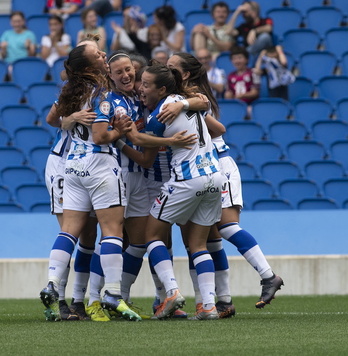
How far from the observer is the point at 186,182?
670 centimetres

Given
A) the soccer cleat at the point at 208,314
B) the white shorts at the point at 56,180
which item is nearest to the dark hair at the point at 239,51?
the white shorts at the point at 56,180

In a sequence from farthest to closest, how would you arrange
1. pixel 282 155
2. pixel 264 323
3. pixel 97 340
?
pixel 282 155 < pixel 264 323 < pixel 97 340

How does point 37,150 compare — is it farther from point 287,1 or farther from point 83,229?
point 83,229

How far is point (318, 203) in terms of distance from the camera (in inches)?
465

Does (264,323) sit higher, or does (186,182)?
(186,182)

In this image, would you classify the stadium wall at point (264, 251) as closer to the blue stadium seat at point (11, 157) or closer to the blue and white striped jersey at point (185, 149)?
the blue stadium seat at point (11, 157)

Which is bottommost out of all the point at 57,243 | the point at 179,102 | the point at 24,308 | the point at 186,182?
→ the point at 24,308

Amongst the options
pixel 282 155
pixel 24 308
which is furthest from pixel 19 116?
pixel 24 308

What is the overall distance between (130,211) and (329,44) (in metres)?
8.34

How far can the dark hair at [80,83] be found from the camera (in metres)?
6.82

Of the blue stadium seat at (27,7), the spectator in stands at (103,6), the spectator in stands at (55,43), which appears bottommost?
the spectator in stands at (55,43)

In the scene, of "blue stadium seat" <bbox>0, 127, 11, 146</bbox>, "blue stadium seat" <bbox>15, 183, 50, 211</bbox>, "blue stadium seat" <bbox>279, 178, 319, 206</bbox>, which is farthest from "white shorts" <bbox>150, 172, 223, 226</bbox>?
"blue stadium seat" <bbox>0, 127, 11, 146</bbox>

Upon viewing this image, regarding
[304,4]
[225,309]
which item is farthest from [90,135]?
[304,4]

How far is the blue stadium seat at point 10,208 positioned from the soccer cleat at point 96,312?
5.31 meters
